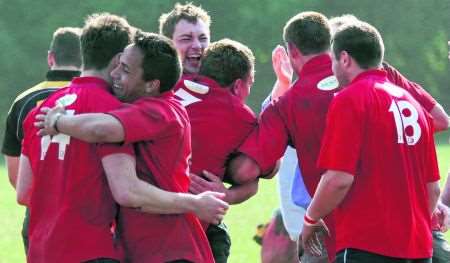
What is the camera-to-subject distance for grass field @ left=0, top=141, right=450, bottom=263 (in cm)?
1020

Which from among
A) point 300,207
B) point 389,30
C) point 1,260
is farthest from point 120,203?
point 389,30

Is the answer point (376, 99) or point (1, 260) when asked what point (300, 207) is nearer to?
point (376, 99)

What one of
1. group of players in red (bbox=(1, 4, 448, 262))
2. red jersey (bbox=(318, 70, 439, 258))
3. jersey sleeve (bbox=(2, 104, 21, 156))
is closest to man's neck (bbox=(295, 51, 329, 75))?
group of players in red (bbox=(1, 4, 448, 262))

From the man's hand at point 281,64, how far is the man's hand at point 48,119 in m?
2.04

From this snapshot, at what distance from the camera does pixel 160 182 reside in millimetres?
4668

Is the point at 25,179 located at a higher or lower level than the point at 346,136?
lower

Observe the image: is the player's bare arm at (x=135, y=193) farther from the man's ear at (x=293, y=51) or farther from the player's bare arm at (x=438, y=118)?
the player's bare arm at (x=438, y=118)

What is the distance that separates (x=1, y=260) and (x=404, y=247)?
5660mm

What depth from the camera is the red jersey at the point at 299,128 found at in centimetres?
543

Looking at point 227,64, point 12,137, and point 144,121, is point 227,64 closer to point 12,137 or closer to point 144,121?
point 144,121

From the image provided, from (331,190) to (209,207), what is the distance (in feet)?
1.80

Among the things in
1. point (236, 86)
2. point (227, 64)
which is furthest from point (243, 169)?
point (227, 64)

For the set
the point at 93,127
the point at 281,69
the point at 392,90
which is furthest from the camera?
the point at 281,69

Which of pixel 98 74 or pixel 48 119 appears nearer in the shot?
pixel 48 119
